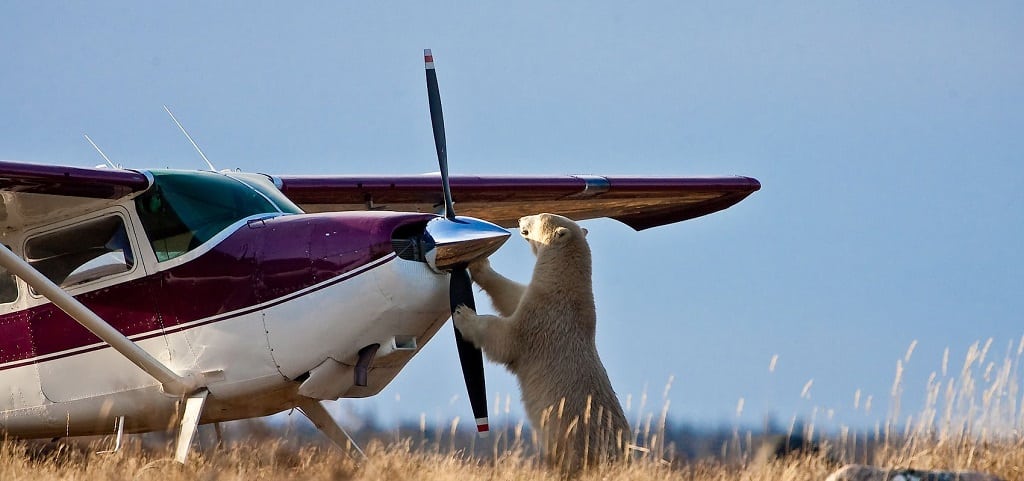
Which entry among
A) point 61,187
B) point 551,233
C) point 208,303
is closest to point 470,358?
point 551,233

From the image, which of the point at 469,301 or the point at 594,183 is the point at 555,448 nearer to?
the point at 469,301

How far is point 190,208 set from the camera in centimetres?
884

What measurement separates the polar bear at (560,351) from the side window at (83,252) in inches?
105

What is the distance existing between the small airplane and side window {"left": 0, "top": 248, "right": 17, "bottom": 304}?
1 centimetres

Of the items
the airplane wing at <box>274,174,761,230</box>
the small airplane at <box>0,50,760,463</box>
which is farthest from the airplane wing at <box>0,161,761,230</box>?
the small airplane at <box>0,50,760,463</box>

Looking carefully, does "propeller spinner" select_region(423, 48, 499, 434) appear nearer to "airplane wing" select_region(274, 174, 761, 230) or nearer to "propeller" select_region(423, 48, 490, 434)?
"propeller" select_region(423, 48, 490, 434)

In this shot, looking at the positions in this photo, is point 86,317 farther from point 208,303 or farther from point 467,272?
point 467,272

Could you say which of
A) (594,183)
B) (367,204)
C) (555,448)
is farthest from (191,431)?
(594,183)

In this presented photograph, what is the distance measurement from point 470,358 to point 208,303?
185 cm

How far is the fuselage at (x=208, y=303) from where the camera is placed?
817 cm

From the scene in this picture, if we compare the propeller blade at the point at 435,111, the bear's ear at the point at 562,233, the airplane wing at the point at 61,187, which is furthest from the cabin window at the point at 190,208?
the bear's ear at the point at 562,233

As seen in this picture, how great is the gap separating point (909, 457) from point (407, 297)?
3159mm

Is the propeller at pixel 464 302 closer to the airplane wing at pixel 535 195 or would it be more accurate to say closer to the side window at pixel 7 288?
the airplane wing at pixel 535 195

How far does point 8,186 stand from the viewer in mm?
8805
